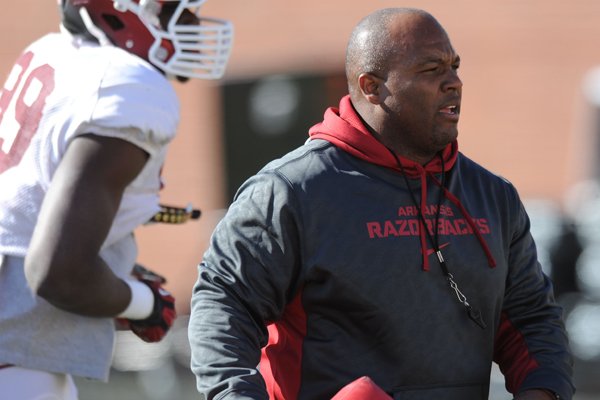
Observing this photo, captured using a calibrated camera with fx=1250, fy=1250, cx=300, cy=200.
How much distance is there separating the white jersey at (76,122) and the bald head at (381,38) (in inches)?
24.6

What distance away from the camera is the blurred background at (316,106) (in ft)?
33.3

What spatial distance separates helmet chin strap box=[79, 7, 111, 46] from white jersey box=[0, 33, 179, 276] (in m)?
0.13

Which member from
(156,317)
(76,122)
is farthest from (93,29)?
(156,317)

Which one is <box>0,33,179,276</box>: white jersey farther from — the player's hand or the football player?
the player's hand

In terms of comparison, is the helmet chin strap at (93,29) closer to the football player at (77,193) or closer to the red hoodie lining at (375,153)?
the football player at (77,193)

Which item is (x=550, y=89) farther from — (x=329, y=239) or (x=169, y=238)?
(x=329, y=239)

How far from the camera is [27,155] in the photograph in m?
3.54

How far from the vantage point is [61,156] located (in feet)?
11.4

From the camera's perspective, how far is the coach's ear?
10.6 feet

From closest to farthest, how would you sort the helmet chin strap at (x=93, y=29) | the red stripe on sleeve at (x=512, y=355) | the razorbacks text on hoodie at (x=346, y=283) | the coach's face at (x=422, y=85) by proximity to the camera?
the razorbacks text on hoodie at (x=346, y=283) < the coach's face at (x=422, y=85) < the red stripe on sleeve at (x=512, y=355) < the helmet chin strap at (x=93, y=29)

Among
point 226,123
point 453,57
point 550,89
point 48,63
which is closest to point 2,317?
point 48,63

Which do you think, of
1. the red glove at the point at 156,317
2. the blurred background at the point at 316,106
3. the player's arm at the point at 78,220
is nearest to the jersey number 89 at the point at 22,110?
the player's arm at the point at 78,220

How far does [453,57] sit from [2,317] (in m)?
1.45

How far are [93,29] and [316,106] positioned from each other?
6518 millimetres
